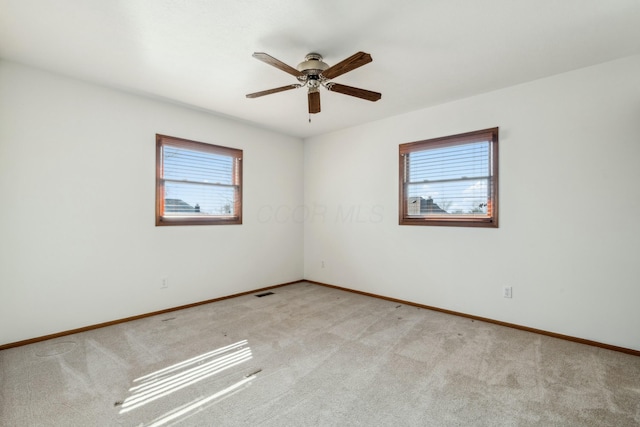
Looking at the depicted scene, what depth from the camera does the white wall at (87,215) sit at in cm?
271

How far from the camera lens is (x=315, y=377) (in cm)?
218

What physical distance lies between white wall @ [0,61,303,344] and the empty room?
0.06 ft

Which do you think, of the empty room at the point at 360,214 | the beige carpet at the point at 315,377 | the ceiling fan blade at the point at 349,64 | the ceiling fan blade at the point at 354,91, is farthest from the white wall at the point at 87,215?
the ceiling fan blade at the point at 349,64

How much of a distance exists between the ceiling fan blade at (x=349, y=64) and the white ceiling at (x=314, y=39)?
0.23m

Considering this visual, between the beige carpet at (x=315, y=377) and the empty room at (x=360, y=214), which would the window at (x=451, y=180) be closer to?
the empty room at (x=360, y=214)

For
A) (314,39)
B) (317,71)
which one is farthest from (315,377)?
(314,39)

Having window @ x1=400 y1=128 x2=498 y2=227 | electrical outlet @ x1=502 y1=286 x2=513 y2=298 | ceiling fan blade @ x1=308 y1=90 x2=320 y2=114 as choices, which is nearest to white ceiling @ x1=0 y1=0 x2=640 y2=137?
ceiling fan blade @ x1=308 y1=90 x2=320 y2=114

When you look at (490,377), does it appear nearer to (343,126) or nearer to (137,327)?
(137,327)

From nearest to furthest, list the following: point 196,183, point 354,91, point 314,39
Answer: point 314,39
point 354,91
point 196,183

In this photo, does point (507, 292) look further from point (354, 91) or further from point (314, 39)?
point (314, 39)

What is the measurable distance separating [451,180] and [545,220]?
1064 millimetres

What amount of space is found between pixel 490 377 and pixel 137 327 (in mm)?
3399

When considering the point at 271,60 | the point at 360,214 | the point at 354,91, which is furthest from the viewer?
the point at 360,214

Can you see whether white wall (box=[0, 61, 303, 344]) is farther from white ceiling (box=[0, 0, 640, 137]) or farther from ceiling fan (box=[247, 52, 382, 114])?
ceiling fan (box=[247, 52, 382, 114])
